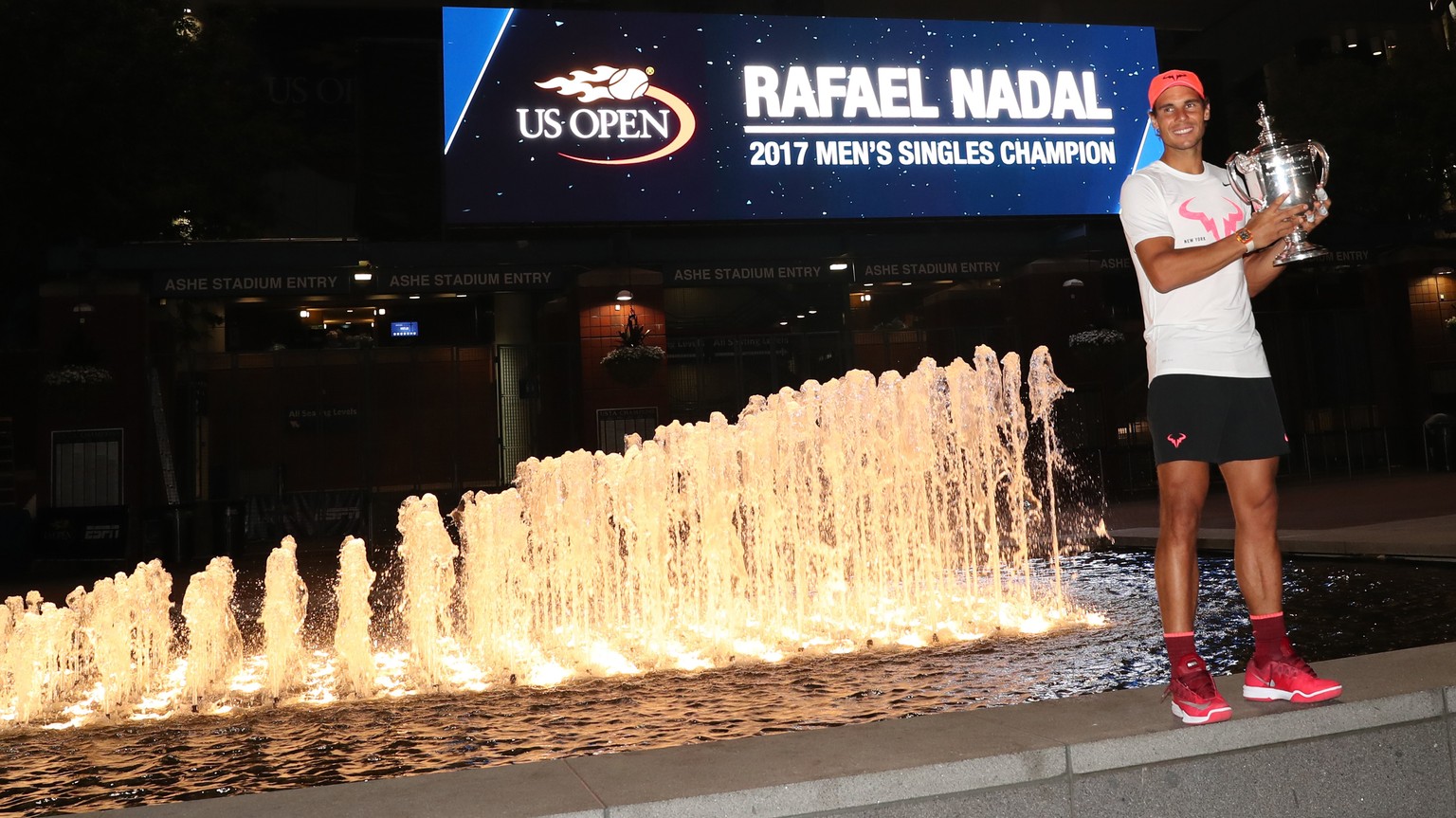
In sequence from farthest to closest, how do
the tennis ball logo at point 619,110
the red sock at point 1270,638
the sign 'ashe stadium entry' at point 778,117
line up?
the tennis ball logo at point 619,110 < the sign 'ashe stadium entry' at point 778,117 < the red sock at point 1270,638

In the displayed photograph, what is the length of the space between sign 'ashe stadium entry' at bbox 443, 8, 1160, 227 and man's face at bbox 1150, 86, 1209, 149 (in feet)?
48.3

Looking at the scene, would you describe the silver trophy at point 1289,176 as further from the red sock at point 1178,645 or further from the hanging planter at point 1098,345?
the hanging planter at point 1098,345

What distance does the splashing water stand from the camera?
5.70 metres

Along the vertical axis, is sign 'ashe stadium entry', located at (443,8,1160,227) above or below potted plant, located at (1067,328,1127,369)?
above

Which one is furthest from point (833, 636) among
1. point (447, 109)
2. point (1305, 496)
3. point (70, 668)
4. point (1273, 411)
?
point (447, 109)

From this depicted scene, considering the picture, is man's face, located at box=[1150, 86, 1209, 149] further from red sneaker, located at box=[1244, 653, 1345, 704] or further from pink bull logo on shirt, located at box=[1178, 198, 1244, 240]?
red sneaker, located at box=[1244, 653, 1345, 704]

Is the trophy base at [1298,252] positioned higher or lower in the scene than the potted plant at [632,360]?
lower

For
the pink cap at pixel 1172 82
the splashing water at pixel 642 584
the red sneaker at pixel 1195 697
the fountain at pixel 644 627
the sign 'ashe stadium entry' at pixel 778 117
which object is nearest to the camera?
the red sneaker at pixel 1195 697

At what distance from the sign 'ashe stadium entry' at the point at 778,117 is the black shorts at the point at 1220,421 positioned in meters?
15.0

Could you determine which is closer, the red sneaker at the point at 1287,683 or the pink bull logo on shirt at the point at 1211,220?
the red sneaker at the point at 1287,683

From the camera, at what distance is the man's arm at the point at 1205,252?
291cm

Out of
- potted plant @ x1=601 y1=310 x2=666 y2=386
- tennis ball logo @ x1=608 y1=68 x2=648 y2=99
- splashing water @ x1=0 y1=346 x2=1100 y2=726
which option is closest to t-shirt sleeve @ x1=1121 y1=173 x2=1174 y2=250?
splashing water @ x1=0 y1=346 x2=1100 y2=726

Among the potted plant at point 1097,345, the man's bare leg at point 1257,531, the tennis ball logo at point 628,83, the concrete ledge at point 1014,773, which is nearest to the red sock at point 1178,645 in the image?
the concrete ledge at point 1014,773

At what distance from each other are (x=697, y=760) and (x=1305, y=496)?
14.2 metres
